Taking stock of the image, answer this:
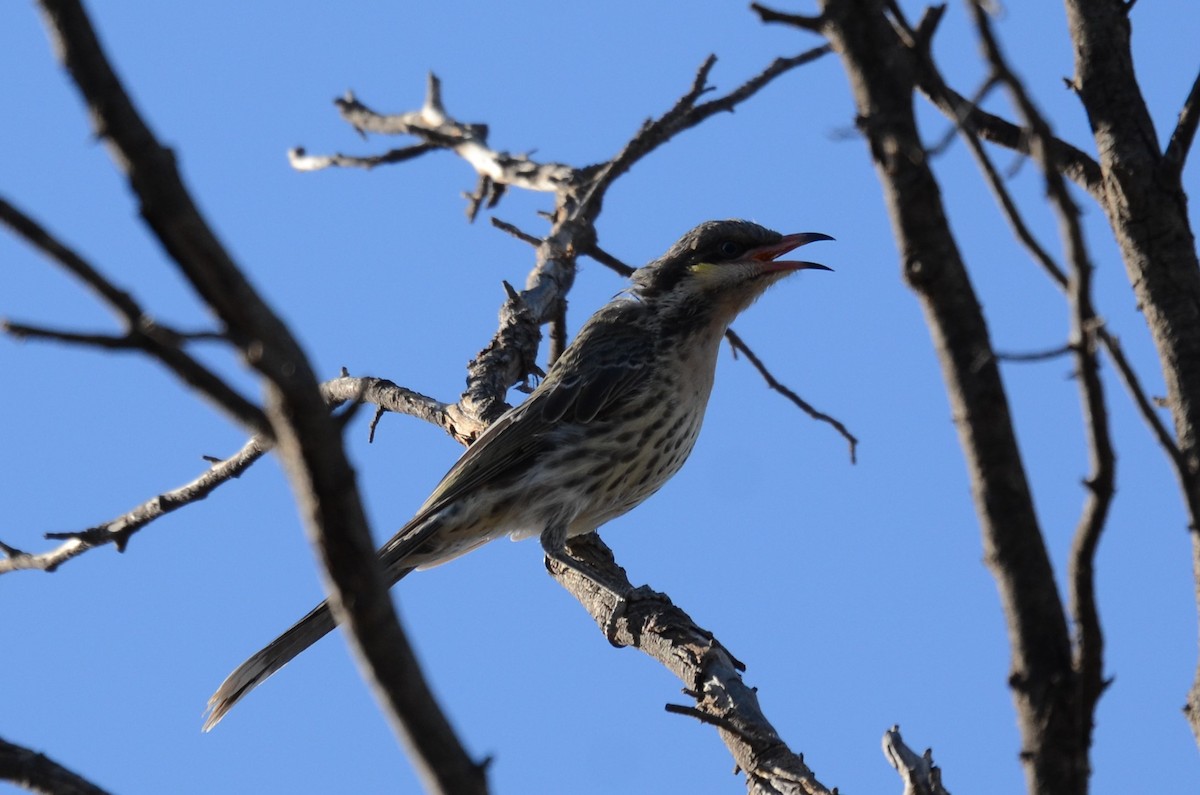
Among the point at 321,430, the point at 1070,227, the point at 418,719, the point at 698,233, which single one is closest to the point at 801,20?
the point at 1070,227

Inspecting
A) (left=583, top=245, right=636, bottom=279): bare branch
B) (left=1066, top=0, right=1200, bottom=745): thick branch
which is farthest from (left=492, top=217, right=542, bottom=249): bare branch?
(left=1066, top=0, right=1200, bottom=745): thick branch

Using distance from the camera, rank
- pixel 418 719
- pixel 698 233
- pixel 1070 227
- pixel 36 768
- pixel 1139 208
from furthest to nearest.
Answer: pixel 698 233 → pixel 1139 208 → pixel 36 768 → pixel 1070 227 → pixel 418 719

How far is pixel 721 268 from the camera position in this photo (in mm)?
6934

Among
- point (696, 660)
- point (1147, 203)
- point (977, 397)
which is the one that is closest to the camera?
point (977, 397)

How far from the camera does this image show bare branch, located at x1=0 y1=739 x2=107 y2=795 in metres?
2.98

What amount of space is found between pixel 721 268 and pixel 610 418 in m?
0.97

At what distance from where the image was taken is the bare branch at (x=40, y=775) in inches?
117

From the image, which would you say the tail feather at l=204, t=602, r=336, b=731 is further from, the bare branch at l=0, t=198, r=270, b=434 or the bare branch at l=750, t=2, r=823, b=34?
the bare branch at l=0, t=198, r=270, b=434

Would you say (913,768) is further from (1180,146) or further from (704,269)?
(704,269)

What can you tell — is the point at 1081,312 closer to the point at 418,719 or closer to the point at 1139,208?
the point at 418,719

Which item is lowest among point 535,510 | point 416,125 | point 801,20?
point 801,20

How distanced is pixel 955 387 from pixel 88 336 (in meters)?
1.53

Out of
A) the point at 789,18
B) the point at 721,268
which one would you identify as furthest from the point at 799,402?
the point at 789,18

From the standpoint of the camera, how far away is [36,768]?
3010 millimetres
